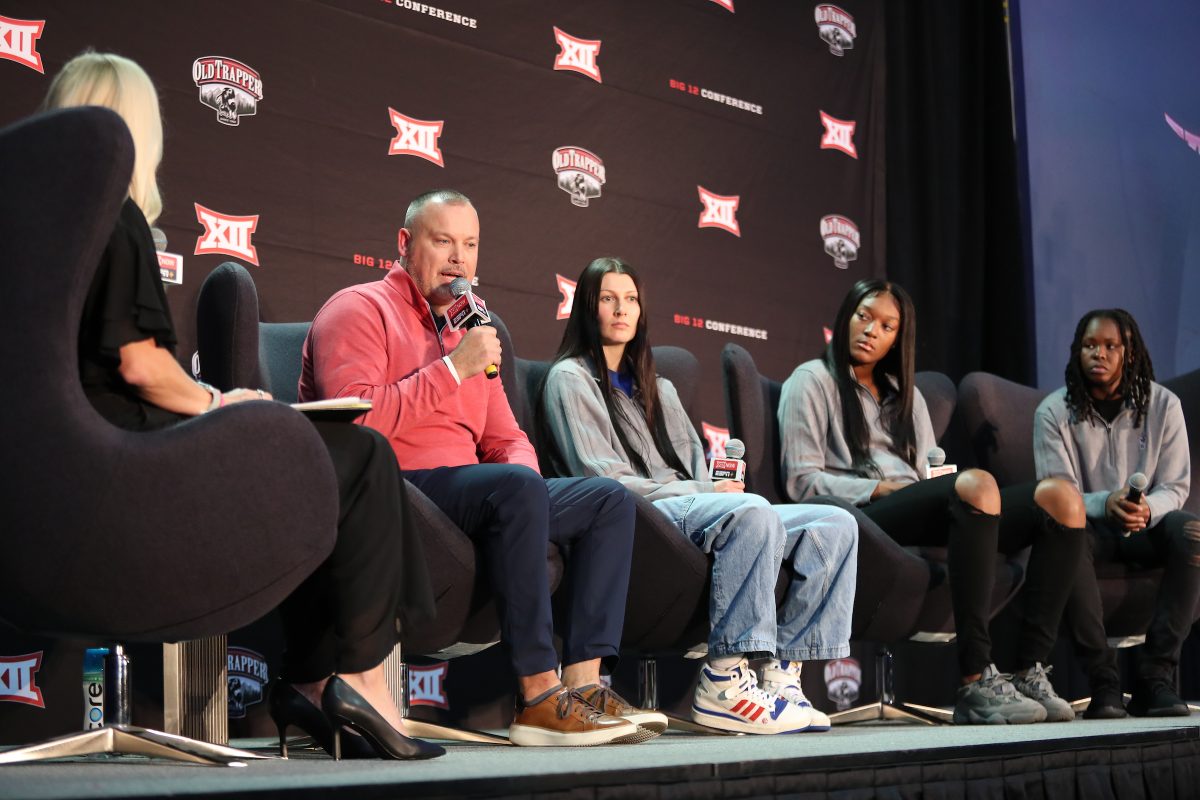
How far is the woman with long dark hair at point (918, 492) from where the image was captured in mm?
3184

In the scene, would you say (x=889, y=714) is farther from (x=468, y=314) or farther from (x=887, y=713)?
(x=468, y=314)

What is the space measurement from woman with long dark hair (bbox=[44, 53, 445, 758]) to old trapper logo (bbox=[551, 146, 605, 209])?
2105 millimetres

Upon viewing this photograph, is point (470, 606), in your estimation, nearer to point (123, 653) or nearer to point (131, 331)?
point (123, 653)

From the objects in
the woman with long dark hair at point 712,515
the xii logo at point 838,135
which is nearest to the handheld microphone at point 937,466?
the woman with long dark hair at point 712,515

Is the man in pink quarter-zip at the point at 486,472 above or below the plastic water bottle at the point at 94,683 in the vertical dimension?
above

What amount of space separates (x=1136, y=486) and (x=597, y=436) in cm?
150

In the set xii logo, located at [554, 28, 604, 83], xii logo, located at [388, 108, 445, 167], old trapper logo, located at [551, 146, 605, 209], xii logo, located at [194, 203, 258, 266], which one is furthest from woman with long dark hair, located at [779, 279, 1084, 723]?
xii logo, located at [194, 203, 258, 266]

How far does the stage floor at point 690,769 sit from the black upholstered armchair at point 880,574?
495 mm

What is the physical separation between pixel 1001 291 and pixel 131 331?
4.18 metres

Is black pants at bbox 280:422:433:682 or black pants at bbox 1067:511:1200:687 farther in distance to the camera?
black pants at bbox 1067:511:1200:687

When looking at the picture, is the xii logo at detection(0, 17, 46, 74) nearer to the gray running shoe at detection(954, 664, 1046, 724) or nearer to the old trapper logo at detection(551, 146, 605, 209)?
the old trapper logo at detection(551, 146, 605, 209)

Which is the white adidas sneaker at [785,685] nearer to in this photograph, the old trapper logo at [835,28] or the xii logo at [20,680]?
the xii logo at [20,680]

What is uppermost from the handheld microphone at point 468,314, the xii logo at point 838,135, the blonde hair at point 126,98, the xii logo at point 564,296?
the xii logo at point 838,135

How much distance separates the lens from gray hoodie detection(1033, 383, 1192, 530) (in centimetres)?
391
